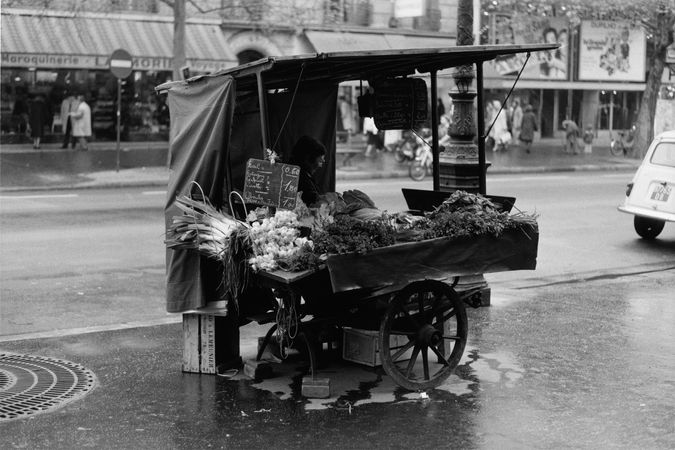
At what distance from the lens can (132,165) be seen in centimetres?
2725

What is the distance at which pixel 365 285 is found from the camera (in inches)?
259

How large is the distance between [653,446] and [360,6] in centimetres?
3382

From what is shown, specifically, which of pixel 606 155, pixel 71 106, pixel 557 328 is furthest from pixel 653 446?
pixel 606 155

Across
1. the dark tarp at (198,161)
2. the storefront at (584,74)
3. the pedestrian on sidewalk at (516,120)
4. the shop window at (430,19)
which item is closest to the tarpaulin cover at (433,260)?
the dark tarp at (198,161)

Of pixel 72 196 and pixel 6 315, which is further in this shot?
pixel 72 196

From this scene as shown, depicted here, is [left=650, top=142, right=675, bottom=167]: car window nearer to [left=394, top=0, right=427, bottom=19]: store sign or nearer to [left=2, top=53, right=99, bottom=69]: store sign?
[left=394, top=0, right=427, bottom=19]: store sign

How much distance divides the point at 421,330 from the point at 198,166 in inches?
77.3

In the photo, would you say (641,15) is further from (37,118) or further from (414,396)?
(414,396)

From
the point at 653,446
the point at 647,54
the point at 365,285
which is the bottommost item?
the point at 653,446

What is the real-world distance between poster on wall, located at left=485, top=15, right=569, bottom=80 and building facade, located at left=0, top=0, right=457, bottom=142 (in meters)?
5.57

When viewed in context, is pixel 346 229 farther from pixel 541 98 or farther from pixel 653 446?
pixel 541 98

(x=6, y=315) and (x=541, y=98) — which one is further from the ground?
(x=541, y=98)

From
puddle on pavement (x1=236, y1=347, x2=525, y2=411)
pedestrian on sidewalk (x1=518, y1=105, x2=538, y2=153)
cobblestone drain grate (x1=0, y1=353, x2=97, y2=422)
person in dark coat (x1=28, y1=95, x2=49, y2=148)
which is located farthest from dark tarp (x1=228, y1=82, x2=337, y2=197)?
pedestrian on sidewalk (x1=518, y1=105, x2=538, y2=153)

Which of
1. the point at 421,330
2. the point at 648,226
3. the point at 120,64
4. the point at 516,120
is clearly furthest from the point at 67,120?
the point at 421,330
